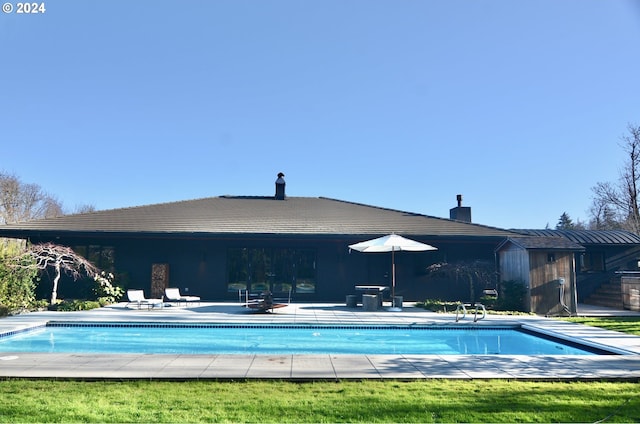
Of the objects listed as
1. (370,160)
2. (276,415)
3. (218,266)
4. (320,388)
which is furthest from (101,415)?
(370,160)

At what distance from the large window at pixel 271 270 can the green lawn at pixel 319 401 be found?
38.6 feet

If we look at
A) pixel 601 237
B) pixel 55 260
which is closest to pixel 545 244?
pixel 601 237

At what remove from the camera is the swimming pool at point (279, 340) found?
892 centimetres

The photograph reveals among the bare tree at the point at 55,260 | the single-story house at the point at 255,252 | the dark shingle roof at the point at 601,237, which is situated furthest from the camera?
the dark shingle roof at the point at 601,237

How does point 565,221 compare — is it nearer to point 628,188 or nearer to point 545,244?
point 628,188

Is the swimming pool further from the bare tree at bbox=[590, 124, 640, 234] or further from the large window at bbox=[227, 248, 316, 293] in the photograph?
the bare tree at bbox=[590, 124, 640, 234]

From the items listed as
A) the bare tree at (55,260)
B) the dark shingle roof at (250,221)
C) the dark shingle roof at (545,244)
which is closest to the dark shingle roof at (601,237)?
the dark shingle roof at (250,221)

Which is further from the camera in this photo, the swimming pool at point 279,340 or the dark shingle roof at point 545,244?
the dark shingle roof at point 545,244

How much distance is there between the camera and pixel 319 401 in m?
4.84

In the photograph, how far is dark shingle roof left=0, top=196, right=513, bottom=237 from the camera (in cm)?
1644

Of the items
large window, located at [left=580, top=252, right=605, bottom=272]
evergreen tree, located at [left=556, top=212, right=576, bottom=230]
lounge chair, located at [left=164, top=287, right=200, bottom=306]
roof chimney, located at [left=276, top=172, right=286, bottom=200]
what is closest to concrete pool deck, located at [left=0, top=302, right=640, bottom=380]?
lounge chair, located at [left=164, top=287, right=200, bottom=306]

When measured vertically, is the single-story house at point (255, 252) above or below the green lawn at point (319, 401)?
above

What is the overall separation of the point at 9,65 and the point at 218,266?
9628mm

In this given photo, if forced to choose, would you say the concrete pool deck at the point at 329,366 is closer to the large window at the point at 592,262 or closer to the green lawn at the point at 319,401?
the green lawn at the point at 319,401
